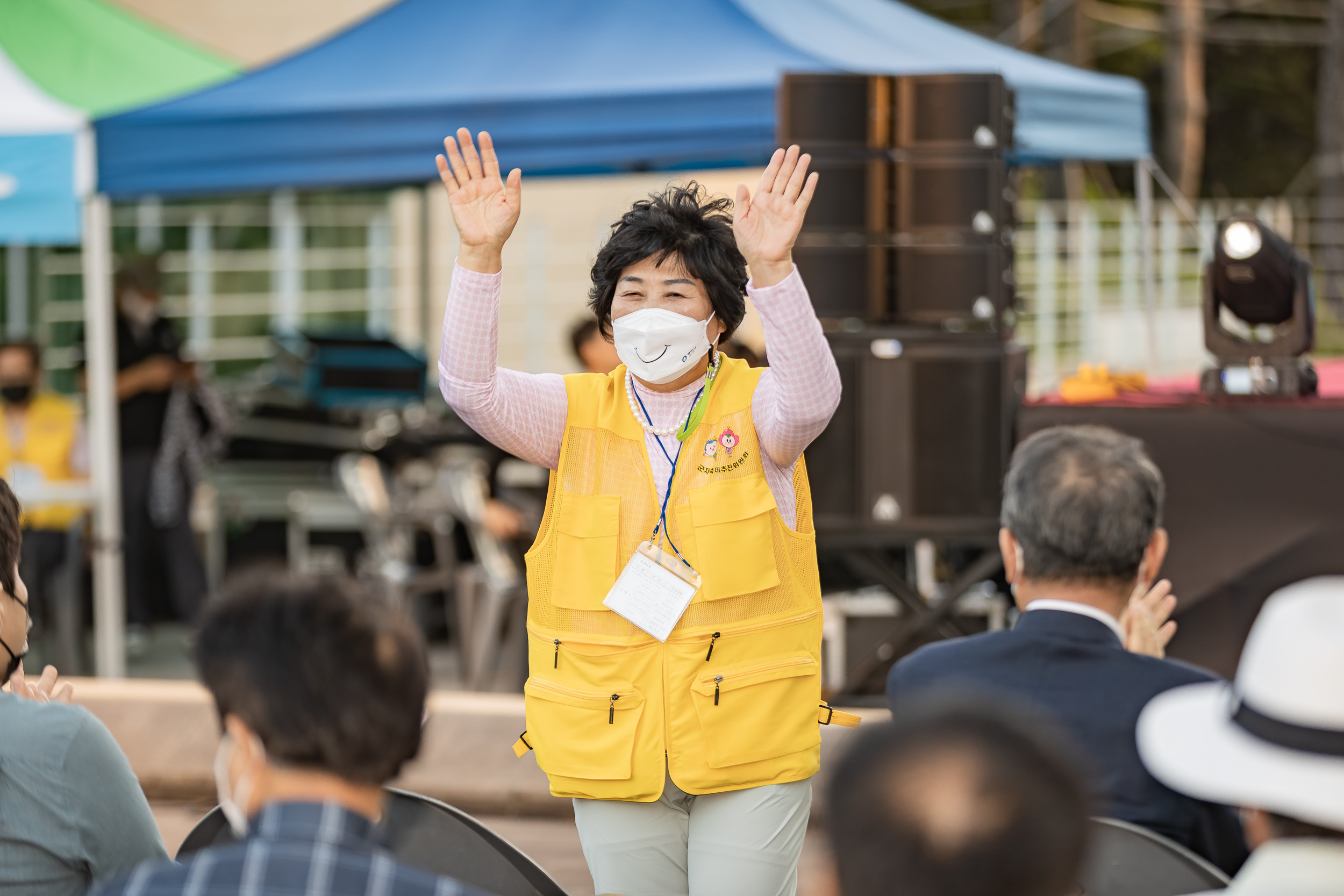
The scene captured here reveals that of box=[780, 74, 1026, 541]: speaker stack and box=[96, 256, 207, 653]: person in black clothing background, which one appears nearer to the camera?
box=[780, 74, 1026, 541]: speaker stack

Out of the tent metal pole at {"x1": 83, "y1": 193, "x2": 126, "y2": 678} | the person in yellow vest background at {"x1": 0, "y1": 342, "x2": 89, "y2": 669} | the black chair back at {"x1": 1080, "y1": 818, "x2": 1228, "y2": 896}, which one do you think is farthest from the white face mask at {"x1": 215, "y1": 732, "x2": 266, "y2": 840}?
the person in yellow vest background at {"x1": 0, "y1": 342, "x2": 89, "y2": 669}

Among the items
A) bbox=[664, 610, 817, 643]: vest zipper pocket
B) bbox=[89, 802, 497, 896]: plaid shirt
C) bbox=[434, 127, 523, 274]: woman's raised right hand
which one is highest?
bbox=[434, 127, 523, 274]: woman's raised right hand

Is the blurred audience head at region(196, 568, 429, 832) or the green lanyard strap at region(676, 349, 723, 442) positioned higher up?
the green lanyard strap at region(676, 349, 723, 442)

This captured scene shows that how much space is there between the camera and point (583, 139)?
5.98 metres

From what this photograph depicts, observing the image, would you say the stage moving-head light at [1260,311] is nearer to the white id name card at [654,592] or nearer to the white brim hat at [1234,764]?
the white id name card at [654,592]

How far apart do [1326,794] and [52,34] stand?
296 inches

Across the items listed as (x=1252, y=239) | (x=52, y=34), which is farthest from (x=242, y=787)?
(x=52, y=34)

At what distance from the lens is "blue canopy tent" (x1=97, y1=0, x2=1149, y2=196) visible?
5.97 m

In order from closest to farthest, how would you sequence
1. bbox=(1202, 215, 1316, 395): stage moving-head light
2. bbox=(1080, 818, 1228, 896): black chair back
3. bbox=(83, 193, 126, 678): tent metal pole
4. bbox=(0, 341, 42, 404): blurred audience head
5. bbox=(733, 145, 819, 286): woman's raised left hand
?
bbox=(1080, 818, 1228, 896): black chair back
bbox=(733, 145, 819, 286): woman's raised left hand
bbox=(1202, 215, 1316, 395): stage moving-head light
bbox=(83, 193, 126, 678): tent metal pole
bbox=(0, 341, 42, 404): blurred audience head

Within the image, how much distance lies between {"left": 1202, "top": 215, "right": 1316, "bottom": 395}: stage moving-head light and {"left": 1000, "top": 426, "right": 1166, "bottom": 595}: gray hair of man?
8.30 ft

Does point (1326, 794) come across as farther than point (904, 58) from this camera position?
No

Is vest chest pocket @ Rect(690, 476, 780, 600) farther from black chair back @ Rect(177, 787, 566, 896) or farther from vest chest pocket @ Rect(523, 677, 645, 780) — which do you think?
black chair back @ Rect(177, 787, 566, 896)

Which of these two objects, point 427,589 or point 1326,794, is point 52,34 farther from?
point 1326,794

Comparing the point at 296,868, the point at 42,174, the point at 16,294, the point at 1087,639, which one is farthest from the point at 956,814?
the point at 16,294
